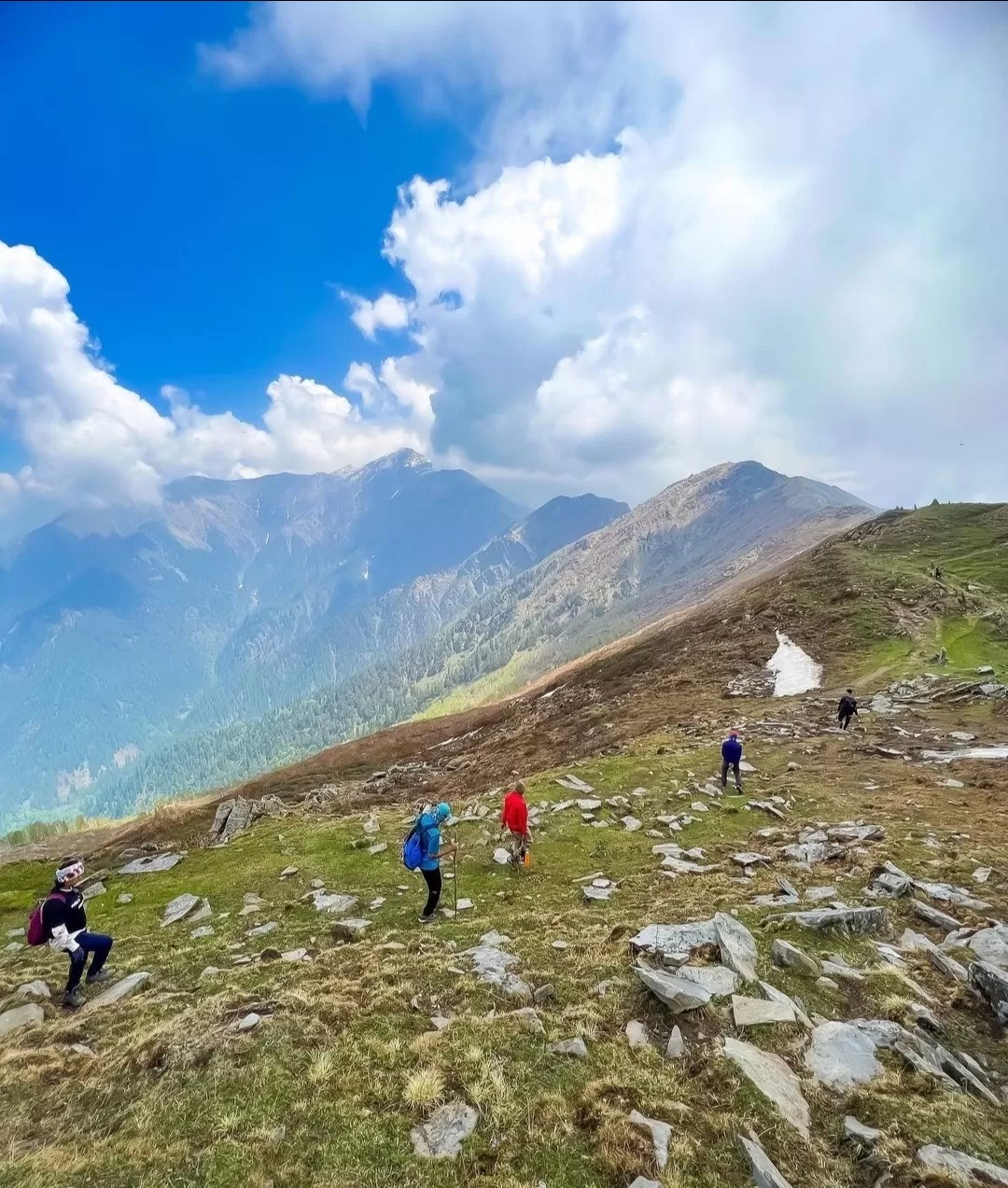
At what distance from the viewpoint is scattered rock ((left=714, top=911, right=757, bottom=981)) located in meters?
10.6

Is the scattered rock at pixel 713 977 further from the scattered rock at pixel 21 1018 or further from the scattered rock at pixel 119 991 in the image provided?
the scattered rock at pixel 21 1018

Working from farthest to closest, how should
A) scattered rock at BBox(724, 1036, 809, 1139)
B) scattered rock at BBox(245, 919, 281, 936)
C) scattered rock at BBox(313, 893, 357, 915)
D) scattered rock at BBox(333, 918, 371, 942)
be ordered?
scattered rock at BBox(313, 893, 357, 915)
scattered rock at BBox(245, 919, 281, 936)
scattered rock at BBox(333, 918, 371, 942)
scattered rock at BBox(724, 1036, 809, 1139)

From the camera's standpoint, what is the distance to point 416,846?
603 inches

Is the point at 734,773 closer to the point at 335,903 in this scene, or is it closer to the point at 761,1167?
the point at 335,903

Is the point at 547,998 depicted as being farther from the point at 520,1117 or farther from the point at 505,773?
the point at 505,773

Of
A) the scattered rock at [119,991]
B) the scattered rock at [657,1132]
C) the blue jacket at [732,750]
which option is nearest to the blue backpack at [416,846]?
the scattered rock at [119,991]

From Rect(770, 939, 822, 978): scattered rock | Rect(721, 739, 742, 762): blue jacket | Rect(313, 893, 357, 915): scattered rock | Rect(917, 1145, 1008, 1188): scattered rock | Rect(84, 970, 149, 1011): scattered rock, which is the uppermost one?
Rect(721, 739, 742, 762): blue jacket

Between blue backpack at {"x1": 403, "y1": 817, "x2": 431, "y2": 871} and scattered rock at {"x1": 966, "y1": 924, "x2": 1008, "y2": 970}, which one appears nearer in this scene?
scattered rock at {"x1": 966, "y1": 924, "x2": 1008, "y2": 970}

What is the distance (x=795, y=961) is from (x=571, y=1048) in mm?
4817

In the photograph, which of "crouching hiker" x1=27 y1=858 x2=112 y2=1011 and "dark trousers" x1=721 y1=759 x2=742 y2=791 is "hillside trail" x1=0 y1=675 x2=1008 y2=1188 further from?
"dark trousers" x1=721 y1=759 x2=742 y2=791

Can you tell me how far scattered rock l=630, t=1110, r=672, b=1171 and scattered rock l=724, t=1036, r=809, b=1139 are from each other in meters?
1.58

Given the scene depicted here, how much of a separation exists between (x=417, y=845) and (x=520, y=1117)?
26.2 ft


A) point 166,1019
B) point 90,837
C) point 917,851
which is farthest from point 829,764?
point 90,837

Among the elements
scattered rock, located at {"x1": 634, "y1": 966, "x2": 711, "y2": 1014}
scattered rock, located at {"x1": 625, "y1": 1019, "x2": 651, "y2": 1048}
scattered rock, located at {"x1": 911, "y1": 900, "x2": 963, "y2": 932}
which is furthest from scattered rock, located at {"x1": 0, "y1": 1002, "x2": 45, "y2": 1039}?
scattered rock, located at {"x1": 911, "y1": 900, "x2": 963, "y2": 932}
